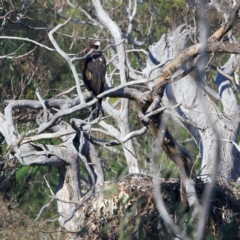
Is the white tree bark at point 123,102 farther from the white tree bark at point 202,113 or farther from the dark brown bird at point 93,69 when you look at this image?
the dark brown bird at point 93,69

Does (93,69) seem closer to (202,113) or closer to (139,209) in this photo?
(202,113)

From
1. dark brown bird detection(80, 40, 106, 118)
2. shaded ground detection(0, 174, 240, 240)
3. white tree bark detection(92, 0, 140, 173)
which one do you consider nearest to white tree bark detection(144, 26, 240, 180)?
white tree bark detection(92, 0, 140, 173)

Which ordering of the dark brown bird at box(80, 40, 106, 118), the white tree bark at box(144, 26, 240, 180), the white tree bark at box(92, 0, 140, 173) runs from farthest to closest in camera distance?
the white tree bark at box(92, 0, 140, 173)
the white tree bark at box(144, 26, 240, 180)
the dark brown bird at box(80, 40, 106, 118)

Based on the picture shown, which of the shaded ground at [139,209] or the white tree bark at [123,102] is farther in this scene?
the white tree bark at [123,102]

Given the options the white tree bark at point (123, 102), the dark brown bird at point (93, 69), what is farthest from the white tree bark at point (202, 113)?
the dark brown bird at point (93, 69)

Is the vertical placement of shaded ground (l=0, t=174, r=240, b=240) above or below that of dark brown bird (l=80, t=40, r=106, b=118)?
below

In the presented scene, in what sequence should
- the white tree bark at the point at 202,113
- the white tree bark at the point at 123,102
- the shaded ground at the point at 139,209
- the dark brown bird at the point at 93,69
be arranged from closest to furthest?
the shaded ground at the point at 139,209
the dark brown bird at the point at 93,69
the white tree bark at the point at 202,113
the white tree bark at the point at 123,102

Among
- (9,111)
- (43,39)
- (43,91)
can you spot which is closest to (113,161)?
(43,91)

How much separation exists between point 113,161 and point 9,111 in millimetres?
5302

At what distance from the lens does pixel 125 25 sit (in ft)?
38.2

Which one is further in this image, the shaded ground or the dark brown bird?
the dark brown bird

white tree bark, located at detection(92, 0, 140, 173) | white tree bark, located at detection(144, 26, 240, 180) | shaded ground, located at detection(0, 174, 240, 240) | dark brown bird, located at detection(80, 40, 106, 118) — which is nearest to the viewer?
shaded ground, located at detection(0, 174, 240, 240)

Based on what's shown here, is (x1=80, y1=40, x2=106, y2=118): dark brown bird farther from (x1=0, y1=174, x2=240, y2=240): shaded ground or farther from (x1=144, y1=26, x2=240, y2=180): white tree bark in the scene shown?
(x1=0, y1=174, x2=240, y2=240): shaded ground

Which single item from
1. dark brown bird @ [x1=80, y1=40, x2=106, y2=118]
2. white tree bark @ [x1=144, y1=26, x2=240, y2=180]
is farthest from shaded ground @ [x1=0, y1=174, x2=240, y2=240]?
white tree bark @ [x1=144, y1=26, x2=240, y2=180]
